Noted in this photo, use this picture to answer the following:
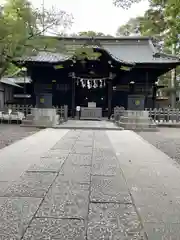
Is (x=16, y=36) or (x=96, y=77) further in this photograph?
(x=96, y=77)

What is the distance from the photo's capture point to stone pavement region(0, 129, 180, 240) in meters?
2.31

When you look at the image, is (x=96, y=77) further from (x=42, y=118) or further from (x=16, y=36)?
(x=16, y=36)

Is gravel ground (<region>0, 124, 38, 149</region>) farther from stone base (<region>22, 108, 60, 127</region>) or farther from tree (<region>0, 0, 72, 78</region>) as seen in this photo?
tree (<region>0, 0, 72, 78</region>)

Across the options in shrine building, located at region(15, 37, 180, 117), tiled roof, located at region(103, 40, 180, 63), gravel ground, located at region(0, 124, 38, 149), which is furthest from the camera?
tiled roof, located at region(103, 40, 180, 63)

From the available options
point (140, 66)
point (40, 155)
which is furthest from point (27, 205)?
point (140, 66)

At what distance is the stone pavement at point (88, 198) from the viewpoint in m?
2.31

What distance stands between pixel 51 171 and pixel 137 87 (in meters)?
16.2

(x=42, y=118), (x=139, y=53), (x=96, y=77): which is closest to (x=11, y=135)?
(x=42, y=118)

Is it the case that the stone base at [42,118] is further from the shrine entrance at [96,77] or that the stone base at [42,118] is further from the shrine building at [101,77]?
the shrine entrance at [96,77]

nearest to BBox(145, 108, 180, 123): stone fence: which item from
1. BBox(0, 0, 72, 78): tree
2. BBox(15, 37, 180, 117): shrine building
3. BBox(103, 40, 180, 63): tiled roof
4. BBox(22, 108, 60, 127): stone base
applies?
BBox(15, 37, 180, 117): shrine building

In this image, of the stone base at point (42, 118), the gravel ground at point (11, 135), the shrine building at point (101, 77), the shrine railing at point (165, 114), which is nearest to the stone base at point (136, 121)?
the shrine railing at point (165, 114)

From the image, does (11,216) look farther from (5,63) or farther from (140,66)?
(140,66)

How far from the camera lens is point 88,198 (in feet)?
10.3

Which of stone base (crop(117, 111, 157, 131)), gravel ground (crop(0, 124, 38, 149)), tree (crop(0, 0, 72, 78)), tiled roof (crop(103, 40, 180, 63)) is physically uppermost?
tiled roof (crop(103, 40, 180, 63))
